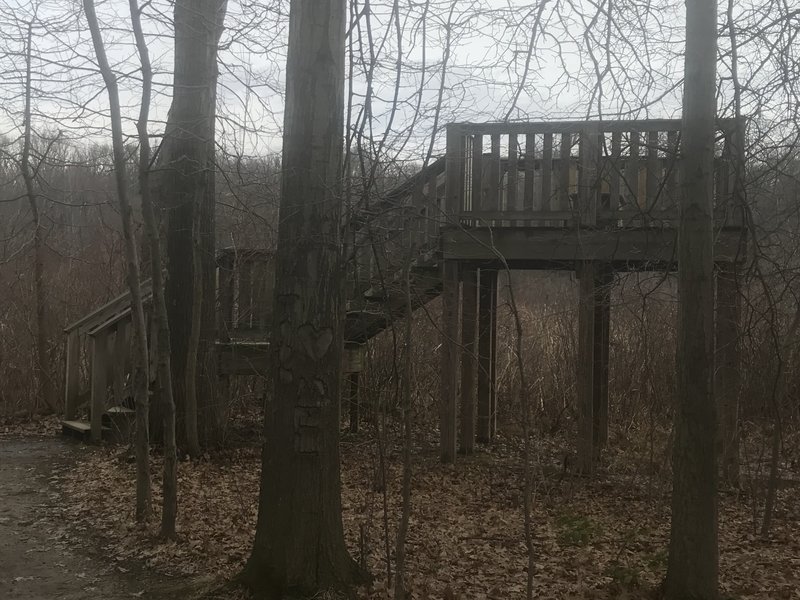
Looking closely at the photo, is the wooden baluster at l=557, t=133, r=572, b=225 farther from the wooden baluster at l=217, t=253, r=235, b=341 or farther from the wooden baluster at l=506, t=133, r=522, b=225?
the wooden baluster at l=217, t=253, r=235, b=341

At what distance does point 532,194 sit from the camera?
1005 centimetres

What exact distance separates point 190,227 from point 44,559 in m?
5.26

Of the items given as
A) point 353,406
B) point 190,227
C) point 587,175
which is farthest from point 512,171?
point 353,406

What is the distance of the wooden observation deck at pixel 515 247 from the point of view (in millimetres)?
9633

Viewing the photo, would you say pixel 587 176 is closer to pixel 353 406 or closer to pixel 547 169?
pixel 547 169

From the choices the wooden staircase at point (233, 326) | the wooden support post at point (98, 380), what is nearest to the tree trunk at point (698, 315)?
the wooden staircase at point (233, 326)

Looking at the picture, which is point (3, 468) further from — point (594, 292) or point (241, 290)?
point (594, 292)

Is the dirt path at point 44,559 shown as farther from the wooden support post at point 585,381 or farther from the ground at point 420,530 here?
the wooden support post at point 585,381

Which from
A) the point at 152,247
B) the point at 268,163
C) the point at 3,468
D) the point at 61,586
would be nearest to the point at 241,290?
the point at 268,163

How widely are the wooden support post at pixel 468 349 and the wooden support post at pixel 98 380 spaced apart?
16.0ft

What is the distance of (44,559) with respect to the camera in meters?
6.76

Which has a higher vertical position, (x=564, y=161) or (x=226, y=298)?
(x=564, y=161)

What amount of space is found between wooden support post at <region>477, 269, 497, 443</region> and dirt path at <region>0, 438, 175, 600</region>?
616 centimetres

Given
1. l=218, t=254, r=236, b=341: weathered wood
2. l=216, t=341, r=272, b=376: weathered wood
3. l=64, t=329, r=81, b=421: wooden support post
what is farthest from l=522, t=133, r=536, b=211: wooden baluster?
l=64, t=329, r=81, b=421: wooden support post
